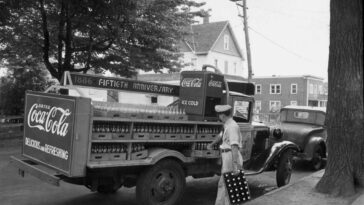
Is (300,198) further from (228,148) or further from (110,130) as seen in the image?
(110,130)

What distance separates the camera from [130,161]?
5.72 m

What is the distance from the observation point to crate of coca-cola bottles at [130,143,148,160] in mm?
5844

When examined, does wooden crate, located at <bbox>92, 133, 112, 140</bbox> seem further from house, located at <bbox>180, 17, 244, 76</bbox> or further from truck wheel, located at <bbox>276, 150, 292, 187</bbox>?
house, located at <bbox>180, 17, 244, 76</bbox>

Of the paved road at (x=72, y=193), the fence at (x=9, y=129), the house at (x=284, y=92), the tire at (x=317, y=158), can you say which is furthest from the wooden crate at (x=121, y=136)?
the house at (x=284, y=92)

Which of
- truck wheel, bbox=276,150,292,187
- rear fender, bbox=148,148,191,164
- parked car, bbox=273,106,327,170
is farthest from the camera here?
parked car, bbox=273,106,327,170

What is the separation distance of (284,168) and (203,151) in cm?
242

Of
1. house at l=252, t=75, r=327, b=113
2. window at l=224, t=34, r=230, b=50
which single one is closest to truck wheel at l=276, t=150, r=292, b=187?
window at l=224, t=34, r=230, b=50

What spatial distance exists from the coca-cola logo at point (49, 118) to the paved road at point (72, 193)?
149 centimetres

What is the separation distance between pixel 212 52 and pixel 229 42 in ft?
15.2

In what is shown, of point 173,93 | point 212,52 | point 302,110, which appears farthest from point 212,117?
point 212,52

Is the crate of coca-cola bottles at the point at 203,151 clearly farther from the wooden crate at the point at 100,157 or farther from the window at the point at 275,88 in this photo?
the window at the point at 275,88

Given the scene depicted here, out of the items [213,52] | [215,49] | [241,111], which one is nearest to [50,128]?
[241,111]

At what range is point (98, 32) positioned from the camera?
14.4m

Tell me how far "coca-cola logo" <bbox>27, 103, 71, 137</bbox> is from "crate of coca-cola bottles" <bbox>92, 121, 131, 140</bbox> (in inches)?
15.4
